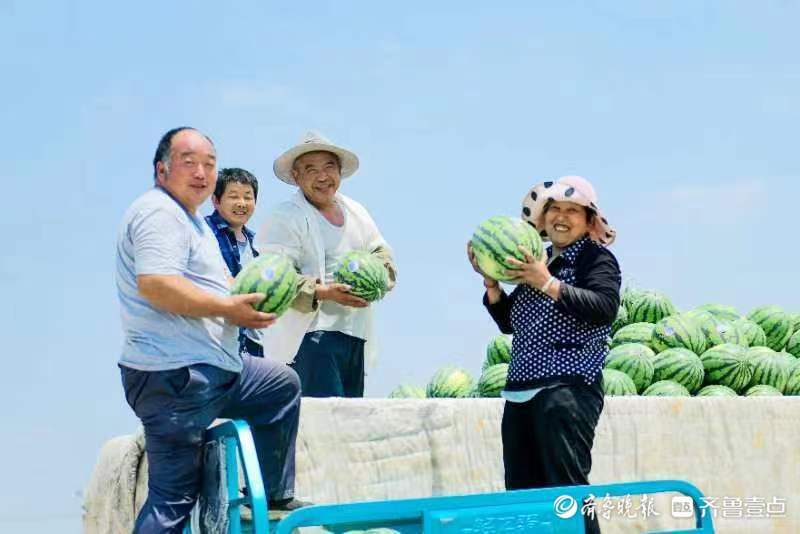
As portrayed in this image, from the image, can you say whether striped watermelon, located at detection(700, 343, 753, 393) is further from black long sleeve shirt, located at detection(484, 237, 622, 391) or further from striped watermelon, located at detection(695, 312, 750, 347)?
black long sleeve shirt, located at detection(484, 237, 622, 391)

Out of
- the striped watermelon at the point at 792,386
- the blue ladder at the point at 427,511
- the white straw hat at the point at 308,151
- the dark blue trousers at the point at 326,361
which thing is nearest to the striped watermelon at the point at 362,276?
the dark blue trousers at the point at 326,361

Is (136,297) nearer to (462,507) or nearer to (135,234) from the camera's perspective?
(135,234)

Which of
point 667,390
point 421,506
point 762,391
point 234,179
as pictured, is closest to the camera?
point 421,506

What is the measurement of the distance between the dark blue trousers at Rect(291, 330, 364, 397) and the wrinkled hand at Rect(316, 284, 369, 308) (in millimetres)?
245

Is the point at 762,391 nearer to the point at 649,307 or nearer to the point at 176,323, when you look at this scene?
the point at 649,307

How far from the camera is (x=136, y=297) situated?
404 centimetres

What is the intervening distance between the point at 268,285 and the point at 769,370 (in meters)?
4.94

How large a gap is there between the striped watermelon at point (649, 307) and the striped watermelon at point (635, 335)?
369 millimetres

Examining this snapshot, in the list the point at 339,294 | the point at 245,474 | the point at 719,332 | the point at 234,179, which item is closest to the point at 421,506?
the point at 245,474

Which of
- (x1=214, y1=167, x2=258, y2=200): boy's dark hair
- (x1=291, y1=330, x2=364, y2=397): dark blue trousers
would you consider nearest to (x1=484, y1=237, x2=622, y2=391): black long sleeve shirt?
(x1=291, y1=330, x2=364, y2=397): dark blue trousers

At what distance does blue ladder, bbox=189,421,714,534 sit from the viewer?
338 centimetres

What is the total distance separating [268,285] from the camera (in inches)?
168

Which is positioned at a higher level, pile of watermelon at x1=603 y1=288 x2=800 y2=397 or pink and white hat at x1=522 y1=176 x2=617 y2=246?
pink and white hat at x1=522 y1=176 x2=617 y2=246

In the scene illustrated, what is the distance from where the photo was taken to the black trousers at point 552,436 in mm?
4430
